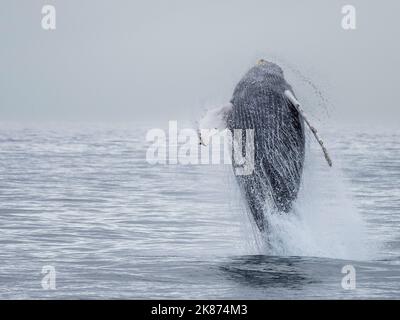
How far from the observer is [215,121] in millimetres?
19156

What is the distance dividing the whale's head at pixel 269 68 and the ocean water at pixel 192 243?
155 centimetres

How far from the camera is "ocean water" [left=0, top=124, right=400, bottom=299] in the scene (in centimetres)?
1662

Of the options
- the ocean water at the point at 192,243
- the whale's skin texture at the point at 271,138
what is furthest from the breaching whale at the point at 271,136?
the ocean water at the point at 192,243

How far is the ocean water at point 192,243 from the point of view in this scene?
16625 mm

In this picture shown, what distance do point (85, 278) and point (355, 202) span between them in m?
14.2

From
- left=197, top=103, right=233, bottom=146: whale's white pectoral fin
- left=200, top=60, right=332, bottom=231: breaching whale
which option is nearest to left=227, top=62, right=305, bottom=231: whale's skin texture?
left=200, top=60, right=332, bottom=231: breaching whale

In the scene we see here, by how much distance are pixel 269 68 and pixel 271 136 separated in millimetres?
1498

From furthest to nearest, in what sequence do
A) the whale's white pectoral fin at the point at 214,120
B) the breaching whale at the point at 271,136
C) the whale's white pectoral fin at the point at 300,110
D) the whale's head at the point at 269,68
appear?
1. the whale's head at the point at 269,68
2. the breaching whale at the point at 271,136
3. the whale's white pectoral fin at the point at 214,120
4. the whale's white pectoral fin at the point at 300,110

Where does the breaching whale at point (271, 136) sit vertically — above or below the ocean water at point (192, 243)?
above

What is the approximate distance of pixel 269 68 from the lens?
64.6ft

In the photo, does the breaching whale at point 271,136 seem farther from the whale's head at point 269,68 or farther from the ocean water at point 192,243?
the ocean water at point 192,243
